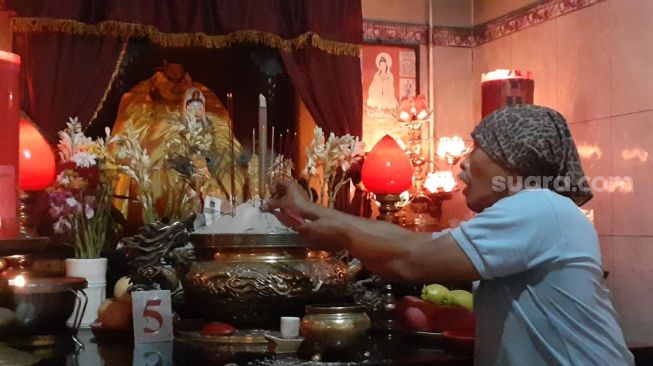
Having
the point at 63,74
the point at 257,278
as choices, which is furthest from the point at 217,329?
the point at 63,74

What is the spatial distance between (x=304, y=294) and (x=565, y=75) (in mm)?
1528

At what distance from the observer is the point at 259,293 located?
1.70 metres

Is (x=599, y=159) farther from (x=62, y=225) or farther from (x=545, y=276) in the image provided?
(x=62, y=225)

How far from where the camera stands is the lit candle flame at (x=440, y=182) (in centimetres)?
308

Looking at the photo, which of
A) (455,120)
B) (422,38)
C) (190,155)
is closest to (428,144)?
(455,120)

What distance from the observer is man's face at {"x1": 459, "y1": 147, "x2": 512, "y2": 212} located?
122 cm

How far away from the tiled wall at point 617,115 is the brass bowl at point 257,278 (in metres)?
1.14

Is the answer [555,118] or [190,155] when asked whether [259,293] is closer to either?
[190,155]

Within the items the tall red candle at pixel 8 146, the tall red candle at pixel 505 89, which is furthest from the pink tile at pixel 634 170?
the tall red candle at pixel 8 146

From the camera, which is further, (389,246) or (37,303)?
(37,303)

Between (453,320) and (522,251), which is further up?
(522,251)

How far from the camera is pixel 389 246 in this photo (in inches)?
46.4

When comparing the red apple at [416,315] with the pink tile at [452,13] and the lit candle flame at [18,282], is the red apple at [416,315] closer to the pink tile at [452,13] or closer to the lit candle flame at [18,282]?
the lit candle flame at [18,282]

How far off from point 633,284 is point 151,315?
1545mm
